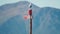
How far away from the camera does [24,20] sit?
149cm

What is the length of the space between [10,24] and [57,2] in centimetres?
56

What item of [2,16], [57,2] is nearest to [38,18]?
[57,2]

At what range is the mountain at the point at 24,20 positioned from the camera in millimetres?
1458

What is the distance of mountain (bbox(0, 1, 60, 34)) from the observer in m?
1.46

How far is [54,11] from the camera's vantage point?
1.54 m

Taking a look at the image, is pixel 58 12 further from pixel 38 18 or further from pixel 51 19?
pixel 38 18

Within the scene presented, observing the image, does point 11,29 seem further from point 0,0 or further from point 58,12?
point 58,12

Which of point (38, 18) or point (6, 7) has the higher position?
point (6, 7)

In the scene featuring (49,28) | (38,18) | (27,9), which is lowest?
(49,28)

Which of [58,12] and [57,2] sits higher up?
[57,2]

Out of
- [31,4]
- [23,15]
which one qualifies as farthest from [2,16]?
[31,4]

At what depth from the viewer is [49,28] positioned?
1523 mm

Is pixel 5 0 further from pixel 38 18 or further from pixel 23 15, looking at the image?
pixel 38 18

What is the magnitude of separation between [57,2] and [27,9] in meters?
0.34
